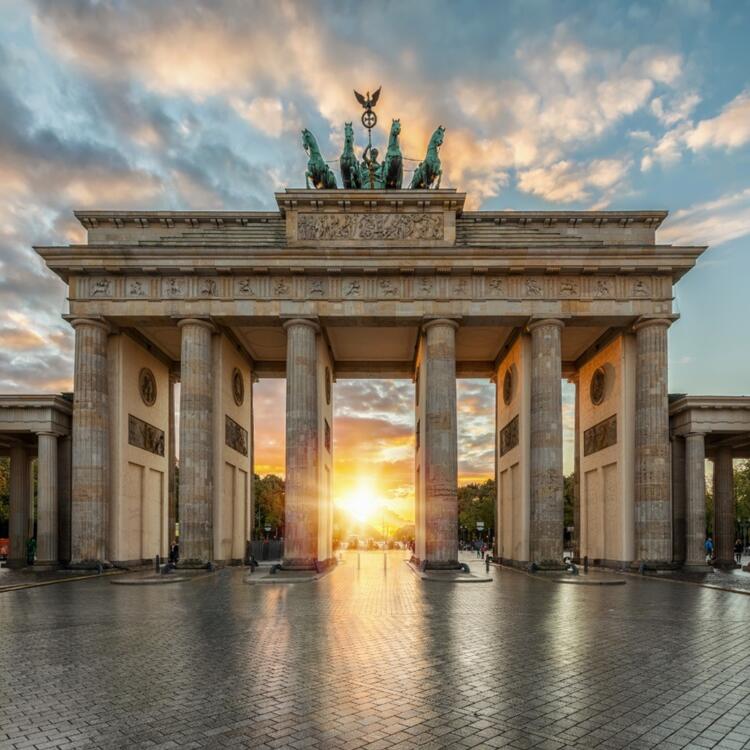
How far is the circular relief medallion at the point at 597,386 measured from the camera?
123ft

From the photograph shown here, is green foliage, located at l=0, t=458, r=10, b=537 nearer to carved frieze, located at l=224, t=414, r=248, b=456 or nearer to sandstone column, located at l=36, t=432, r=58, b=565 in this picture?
carved frieze, located at l=224, t=414, r=248, b=456

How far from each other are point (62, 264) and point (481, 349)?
24.4 meters

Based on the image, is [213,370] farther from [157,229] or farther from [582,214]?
[582,214]

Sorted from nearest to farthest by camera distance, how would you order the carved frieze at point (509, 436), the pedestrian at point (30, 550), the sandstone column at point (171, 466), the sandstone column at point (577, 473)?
the carved frieze at point (509, 436) → the pedestrian at point (30, 550) → the sandstone column at point (577, 473) → the sandstone column at point (171, 466)

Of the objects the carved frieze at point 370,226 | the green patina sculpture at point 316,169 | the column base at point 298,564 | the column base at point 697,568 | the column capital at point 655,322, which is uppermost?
the green patina sculpture at point 316,169

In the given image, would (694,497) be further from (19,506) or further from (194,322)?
(19,506)

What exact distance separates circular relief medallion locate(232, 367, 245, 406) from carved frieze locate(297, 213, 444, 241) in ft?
32.4

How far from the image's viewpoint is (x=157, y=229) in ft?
120

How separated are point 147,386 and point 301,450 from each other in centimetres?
1160

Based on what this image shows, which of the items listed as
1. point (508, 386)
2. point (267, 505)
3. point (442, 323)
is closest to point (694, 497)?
point (508, 386)

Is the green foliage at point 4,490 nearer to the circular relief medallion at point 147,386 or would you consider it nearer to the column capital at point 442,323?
the circular relief medallion at point 147,386

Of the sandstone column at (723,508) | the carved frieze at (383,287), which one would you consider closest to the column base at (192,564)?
the carved frieze at (383,287)

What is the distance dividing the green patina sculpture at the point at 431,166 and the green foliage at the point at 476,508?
57.7 meters

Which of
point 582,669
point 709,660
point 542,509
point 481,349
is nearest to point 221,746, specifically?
point 582,669
